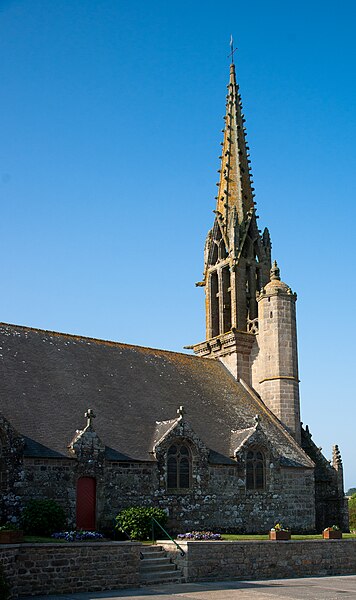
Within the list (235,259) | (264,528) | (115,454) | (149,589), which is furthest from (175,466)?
(235,259)

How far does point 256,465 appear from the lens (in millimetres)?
30891

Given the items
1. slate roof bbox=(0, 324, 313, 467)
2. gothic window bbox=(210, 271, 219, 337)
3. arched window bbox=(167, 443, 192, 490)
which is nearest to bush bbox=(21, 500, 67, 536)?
slate roof bbox=(0, 324, 313, 467)

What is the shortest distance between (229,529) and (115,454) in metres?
6.35

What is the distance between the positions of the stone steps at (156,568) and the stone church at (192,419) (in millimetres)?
3042

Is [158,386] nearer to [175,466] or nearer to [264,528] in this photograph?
[175,466]

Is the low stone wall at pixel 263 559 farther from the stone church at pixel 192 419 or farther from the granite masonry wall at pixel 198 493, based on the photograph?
the stone church at pixel 192 419

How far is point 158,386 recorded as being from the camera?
3219 centimetres

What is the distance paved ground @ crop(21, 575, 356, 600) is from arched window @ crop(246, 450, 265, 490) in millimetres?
7557

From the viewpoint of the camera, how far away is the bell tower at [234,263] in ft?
125

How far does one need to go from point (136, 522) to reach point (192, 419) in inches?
263

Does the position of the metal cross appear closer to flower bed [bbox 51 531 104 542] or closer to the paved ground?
flower bed [bbox 51 531 104 542]

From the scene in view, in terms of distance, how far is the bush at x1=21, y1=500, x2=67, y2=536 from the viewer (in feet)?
76.6

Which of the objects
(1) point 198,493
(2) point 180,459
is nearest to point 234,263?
(2) point 180,459

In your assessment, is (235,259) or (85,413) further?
(235,259)
